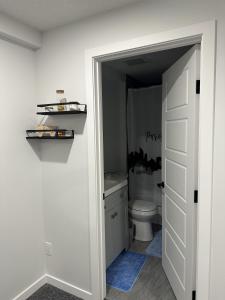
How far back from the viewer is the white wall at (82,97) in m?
1.40

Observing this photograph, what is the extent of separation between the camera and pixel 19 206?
2.00m

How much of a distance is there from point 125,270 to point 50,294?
2.64ft

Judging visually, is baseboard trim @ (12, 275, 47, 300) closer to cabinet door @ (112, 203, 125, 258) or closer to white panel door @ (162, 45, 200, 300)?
cabinet door @ (112, 203, 125, 258)

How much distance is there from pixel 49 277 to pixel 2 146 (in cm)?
141

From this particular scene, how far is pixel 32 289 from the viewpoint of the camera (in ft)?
6.98

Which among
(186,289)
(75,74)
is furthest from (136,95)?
(186,289)

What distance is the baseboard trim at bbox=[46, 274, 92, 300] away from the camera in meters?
2.04

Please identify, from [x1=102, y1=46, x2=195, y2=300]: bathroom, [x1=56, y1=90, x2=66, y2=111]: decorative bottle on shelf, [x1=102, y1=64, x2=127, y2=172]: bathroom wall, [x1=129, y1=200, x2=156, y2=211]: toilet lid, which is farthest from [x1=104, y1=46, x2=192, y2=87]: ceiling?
[x1=129, y1=200, x2=156, y2=211]: toilet lid

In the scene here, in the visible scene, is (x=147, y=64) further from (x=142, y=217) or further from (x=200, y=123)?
(x=142, y=217)

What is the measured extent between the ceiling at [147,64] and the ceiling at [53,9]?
0.89 m

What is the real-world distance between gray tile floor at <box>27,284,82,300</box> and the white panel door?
3.31ft

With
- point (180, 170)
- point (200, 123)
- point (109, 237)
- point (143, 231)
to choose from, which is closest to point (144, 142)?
point (143, 231)

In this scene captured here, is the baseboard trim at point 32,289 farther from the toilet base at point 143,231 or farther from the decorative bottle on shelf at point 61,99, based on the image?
the decorative bottle on shelf at point 61,99

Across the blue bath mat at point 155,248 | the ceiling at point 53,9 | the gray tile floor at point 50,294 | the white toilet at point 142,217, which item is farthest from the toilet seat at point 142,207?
the ceiling at point 53,9
